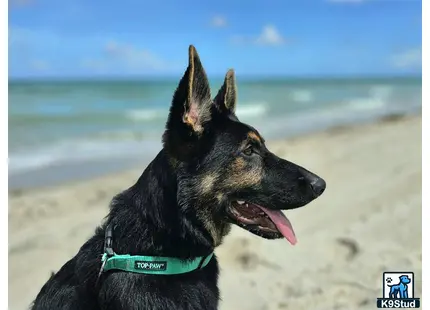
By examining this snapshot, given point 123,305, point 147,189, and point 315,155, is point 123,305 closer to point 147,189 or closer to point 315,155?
point 147,189

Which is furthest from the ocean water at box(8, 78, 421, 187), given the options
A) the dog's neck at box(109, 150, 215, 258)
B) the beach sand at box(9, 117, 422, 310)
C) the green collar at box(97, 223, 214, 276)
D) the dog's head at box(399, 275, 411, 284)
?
the green collar at box(97, 223, 214, 276)

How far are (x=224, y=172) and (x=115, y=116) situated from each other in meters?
6.05

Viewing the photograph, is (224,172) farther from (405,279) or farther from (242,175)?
(405,279)

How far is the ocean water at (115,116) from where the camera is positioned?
6.62 m

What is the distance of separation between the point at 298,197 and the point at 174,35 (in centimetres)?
317

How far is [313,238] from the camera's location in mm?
5633

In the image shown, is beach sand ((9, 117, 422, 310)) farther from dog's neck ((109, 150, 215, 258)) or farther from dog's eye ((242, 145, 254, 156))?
dog's eye ((242, 145, 254, 156))

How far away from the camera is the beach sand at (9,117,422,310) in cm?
487

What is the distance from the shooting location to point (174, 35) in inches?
224

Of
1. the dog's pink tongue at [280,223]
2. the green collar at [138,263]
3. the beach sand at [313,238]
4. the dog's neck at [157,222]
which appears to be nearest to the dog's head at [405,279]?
the beach sand at [313,238]

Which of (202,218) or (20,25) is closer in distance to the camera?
(202,218)

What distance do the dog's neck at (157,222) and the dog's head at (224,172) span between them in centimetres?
6
